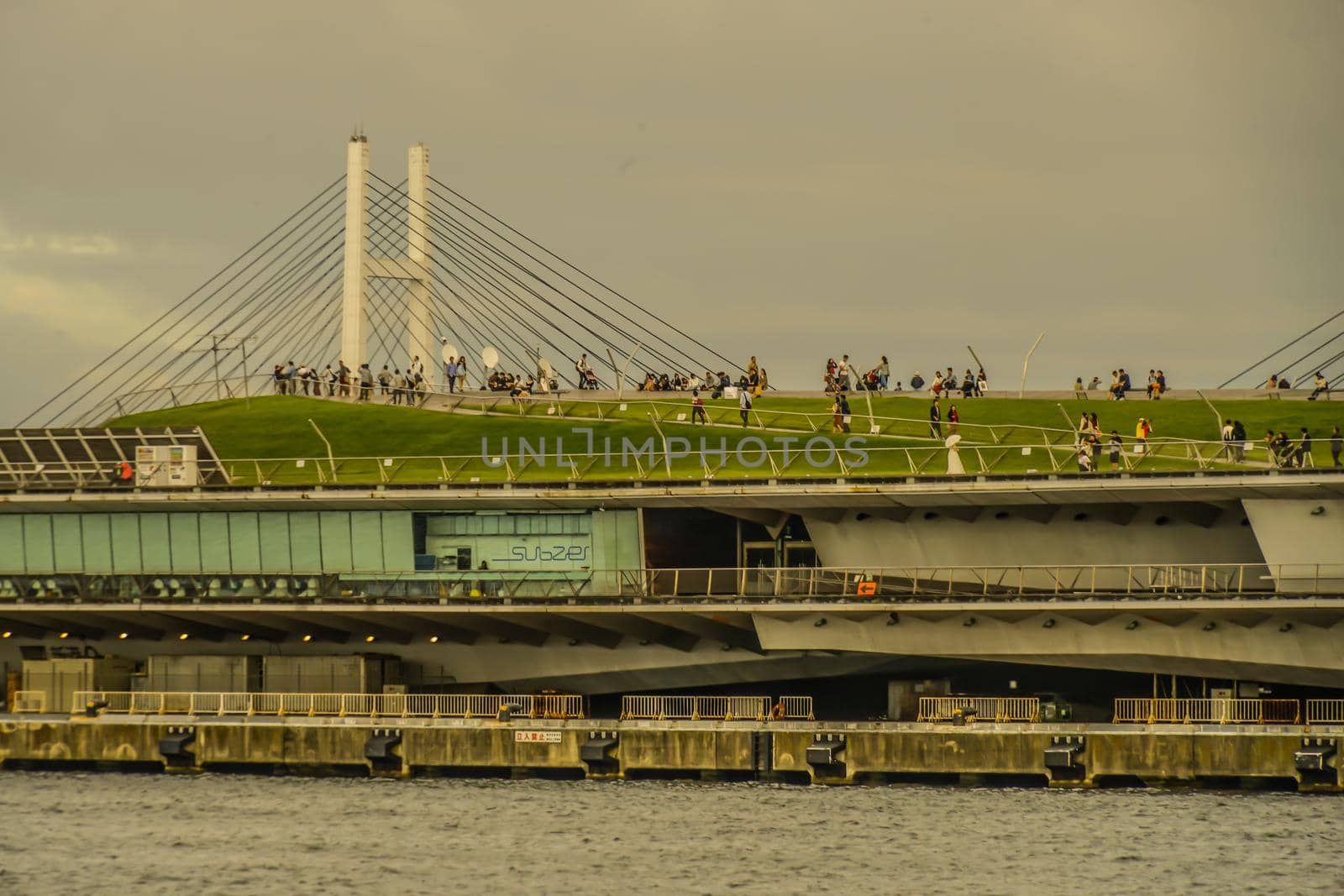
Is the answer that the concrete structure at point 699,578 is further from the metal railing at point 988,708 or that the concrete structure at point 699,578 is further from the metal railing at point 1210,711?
the metal railing at point 988,708

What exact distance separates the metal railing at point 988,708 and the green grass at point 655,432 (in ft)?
27.3

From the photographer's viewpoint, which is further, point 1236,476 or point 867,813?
point 1236,476

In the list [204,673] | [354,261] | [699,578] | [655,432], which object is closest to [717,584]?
[699,578]

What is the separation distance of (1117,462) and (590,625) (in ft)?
64.0

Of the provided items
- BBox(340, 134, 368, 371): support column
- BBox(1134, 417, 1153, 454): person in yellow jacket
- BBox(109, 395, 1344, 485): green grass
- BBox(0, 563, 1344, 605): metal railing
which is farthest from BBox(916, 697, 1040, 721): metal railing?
BBox(340, 134, 368, 371): support column

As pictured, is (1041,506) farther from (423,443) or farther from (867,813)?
(423,443)

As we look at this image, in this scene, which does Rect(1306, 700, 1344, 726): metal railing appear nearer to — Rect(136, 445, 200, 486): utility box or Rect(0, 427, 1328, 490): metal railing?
Rect(0, 427, 1328, 490): metal railing

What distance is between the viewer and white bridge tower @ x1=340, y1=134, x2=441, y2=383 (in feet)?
359

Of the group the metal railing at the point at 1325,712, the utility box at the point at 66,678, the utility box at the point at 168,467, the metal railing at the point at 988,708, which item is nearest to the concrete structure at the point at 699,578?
the metal railing at the point at 1325,712

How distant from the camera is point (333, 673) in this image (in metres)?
81.0

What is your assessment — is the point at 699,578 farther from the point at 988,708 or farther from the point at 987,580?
the point at 988,708

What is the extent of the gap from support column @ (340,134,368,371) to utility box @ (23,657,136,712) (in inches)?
1223

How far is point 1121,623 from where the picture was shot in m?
71.8

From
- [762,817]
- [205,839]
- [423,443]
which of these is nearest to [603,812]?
[762,817]
